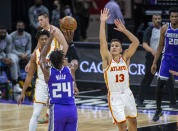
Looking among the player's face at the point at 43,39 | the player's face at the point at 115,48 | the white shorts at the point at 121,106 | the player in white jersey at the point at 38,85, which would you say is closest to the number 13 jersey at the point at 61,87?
the white shorts at the point at 121,106

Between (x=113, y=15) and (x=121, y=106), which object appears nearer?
(x=121, y=106)

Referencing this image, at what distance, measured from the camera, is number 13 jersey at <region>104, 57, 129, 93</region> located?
7.62m

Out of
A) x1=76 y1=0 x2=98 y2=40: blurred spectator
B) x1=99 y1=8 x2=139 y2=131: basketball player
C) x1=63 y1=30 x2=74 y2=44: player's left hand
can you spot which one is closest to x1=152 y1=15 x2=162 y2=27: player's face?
x1=63 y1=30 x2=74 y2=44: player's left hand

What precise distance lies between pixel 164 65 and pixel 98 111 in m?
1.98

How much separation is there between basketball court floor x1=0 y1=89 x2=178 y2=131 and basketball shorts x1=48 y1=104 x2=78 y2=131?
265cm

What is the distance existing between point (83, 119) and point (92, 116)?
0.36m

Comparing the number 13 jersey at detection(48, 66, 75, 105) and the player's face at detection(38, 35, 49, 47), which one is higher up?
the player's face at detection(38, 35, 49, 47)

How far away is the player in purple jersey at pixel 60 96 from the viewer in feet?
21.6

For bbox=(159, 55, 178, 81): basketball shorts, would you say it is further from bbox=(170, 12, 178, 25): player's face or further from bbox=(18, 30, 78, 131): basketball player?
bbox=(18, 30, 78, 131): basketball player

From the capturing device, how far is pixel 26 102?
12.6 m

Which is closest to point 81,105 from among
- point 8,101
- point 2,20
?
point 8,101

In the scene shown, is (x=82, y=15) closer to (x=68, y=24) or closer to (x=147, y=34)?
(x=147, y=34)

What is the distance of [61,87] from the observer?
22.1 feet

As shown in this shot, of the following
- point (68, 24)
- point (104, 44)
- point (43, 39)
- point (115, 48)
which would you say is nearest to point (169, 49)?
point (68, 24)
